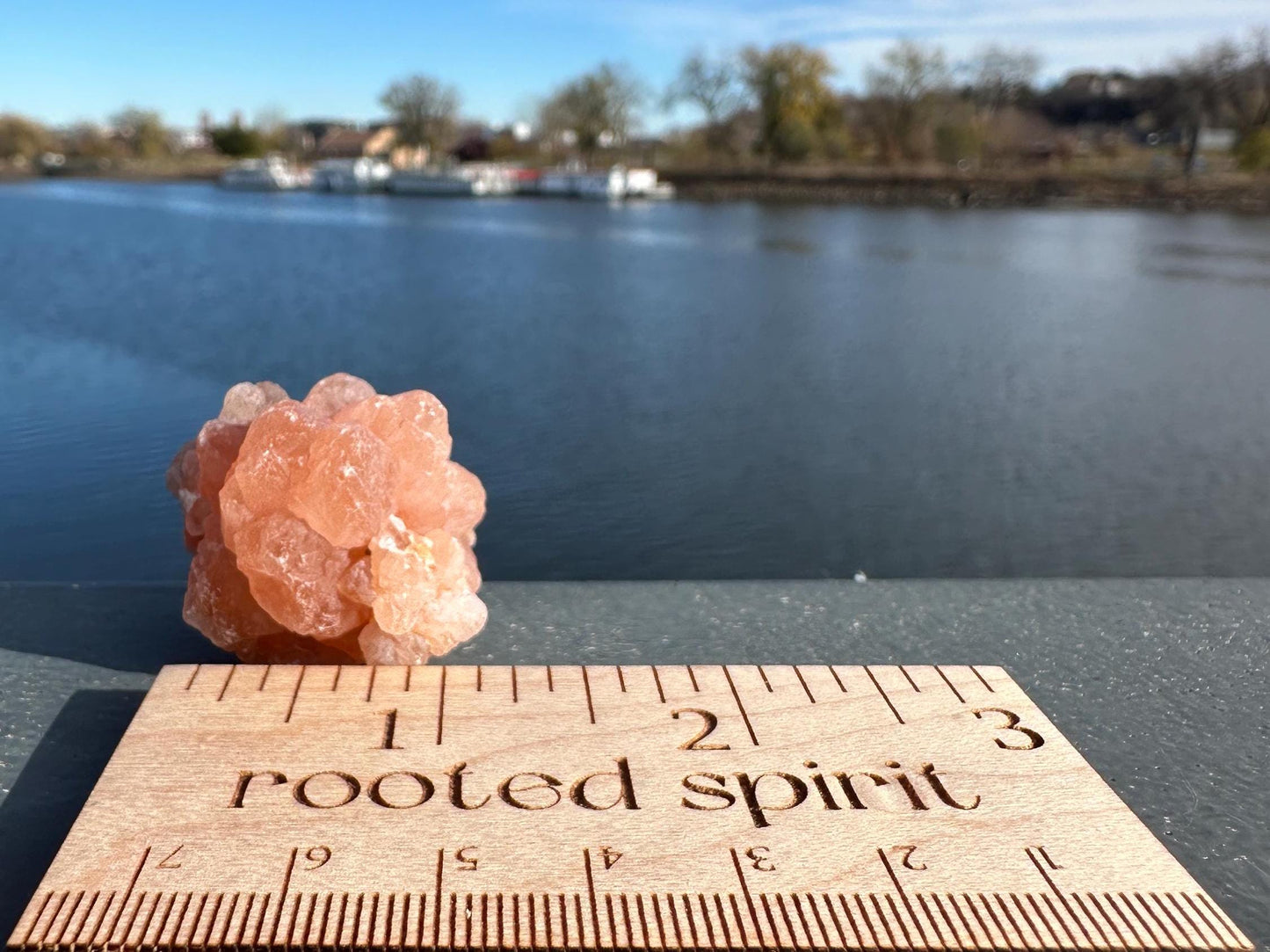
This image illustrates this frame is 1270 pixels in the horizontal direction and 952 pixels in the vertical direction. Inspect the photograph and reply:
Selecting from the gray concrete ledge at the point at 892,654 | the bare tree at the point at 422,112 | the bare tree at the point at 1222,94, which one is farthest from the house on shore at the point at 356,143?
the gray concrete ledge at the point at 892,654

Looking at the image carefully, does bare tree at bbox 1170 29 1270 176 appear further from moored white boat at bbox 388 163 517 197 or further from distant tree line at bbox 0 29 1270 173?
moored white boat at bbox 388 163 517 197

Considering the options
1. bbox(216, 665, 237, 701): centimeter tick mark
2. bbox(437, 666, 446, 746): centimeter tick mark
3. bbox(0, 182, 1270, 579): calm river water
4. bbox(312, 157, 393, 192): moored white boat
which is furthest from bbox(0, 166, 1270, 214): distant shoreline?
bbox(216, 665, 237, 701): centimeter tick mark

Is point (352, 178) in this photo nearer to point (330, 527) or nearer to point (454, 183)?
point (454, 183)

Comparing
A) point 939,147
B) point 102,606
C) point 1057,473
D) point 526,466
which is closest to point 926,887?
point 102,606

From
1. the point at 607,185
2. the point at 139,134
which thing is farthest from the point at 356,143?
the point at 607,185

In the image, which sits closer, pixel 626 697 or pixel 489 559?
pixel 626 697

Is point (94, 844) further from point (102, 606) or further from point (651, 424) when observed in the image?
point (651, 424)

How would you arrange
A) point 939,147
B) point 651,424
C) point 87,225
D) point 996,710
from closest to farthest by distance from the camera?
1. point 996,710
2. point 651,424
3. point 87,225
4. point 939,147
